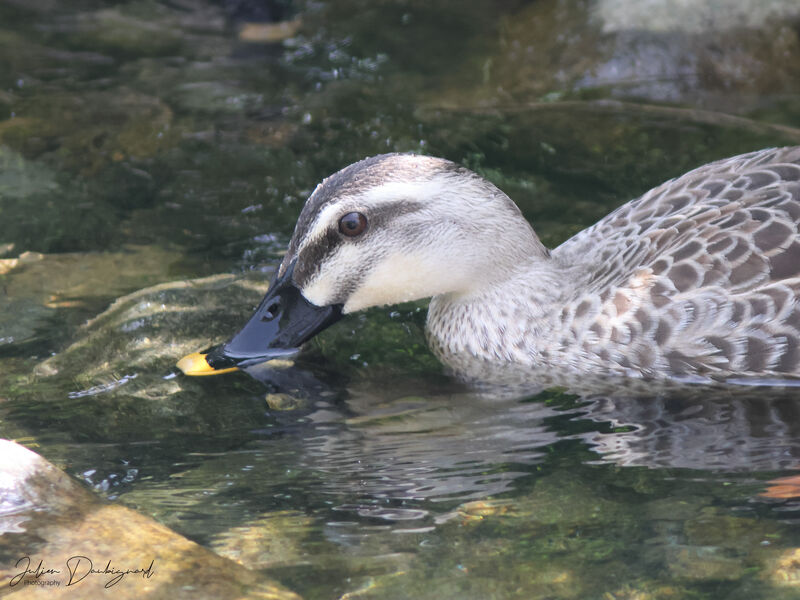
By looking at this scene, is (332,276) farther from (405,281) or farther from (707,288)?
(707,288)

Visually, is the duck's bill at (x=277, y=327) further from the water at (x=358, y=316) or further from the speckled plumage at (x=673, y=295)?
the speckled plumage at (x=673, y=295)

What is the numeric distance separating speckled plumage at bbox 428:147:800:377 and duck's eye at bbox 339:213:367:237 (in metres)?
0.94

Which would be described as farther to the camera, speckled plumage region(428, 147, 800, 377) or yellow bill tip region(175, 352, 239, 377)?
yellow bill tip region(175, 352, 239, 377)

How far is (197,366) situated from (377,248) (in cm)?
127

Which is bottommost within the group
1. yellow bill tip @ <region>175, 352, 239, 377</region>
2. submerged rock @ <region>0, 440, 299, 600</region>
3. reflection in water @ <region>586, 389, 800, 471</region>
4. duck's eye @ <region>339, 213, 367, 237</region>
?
submerged rock @ <region>0, 440, 299, 600</region>

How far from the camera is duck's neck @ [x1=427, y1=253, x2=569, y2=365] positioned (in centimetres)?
A: 614

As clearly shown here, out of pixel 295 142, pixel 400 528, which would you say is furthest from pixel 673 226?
pixel 295 142

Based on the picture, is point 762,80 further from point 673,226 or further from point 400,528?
point 400,528

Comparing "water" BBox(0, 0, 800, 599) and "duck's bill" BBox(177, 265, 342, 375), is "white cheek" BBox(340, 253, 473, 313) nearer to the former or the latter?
"duck's bill" BBox(177, 265, 342, 375)

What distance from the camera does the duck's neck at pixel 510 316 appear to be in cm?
614

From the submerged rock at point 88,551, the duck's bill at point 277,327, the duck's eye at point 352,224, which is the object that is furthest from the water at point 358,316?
the duck's eye at point 352,224

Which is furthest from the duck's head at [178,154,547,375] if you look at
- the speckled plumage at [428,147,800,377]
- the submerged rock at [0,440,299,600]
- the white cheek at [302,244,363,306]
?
the submerged rock at [0,440,299,600]

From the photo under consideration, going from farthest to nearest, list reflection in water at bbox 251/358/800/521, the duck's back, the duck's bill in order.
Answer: the duck's bill
the duck's back
reflection in water at bbox 251/358/800/521

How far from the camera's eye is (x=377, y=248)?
19.4ft
